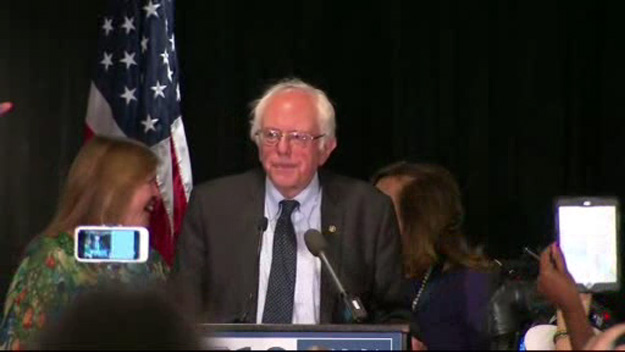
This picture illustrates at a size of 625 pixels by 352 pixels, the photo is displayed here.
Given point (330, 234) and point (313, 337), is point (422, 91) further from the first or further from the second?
point (313, 337)

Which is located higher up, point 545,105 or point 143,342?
point 545,105

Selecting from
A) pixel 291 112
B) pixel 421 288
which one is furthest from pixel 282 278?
pixel 421 288

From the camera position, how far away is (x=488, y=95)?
6797mm

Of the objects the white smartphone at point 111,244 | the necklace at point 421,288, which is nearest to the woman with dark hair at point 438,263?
the necklace at point 421,288

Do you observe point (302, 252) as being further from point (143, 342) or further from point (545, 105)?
point (545, 105)

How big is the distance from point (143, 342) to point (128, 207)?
6.31ft

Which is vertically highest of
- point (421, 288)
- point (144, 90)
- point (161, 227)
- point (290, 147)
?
point (144, 90)

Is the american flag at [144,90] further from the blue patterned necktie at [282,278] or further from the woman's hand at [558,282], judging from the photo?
the woman's hand at [558,282]

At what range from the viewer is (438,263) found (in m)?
4.30

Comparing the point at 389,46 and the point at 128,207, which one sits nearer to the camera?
the point at 128,207

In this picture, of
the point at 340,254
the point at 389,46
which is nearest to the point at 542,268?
the point at 340,254

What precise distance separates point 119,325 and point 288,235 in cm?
198

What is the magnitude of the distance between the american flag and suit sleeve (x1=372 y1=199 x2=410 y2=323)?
2.37 metres

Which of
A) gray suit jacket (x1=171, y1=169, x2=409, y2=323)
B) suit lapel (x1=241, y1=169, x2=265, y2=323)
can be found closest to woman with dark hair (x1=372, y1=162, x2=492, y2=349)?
gray suit jacket (x1=171, y1=169, x2=409, y2=323)
